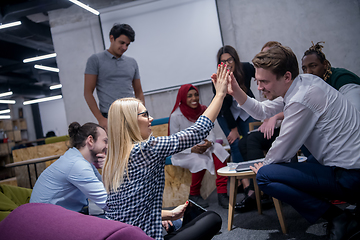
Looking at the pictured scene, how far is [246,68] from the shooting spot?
312cm

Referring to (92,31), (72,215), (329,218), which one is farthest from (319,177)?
(92,31)

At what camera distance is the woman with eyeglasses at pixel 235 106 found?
3.06 metres

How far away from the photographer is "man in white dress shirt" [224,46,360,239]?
57.2 inches

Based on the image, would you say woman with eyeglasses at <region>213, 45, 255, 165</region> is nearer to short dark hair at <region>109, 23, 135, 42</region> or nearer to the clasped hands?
short dark hair at <region>109, 23, 135, 42</region>

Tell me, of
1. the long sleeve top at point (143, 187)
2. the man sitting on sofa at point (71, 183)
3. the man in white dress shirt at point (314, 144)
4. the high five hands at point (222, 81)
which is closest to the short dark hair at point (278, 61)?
the man in white dress shirt at point (314, 144)

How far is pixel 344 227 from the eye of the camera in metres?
1.43

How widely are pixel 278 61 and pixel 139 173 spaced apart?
995 mm

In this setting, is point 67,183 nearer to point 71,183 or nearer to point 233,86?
point 71,183

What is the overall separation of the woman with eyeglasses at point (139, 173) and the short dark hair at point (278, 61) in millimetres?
541

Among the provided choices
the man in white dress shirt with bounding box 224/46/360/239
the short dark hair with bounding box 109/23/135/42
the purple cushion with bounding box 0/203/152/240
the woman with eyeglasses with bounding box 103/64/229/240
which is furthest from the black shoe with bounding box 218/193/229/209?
the purple cushion with bounding box 0/203/152/240

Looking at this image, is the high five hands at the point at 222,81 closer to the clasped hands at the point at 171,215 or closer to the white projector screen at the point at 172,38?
the clasped hands at the point at 171,215

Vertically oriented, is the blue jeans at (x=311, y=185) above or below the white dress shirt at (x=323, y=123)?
below

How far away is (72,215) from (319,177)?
1.39 metres

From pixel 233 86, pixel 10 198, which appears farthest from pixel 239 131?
pixel 10 198
